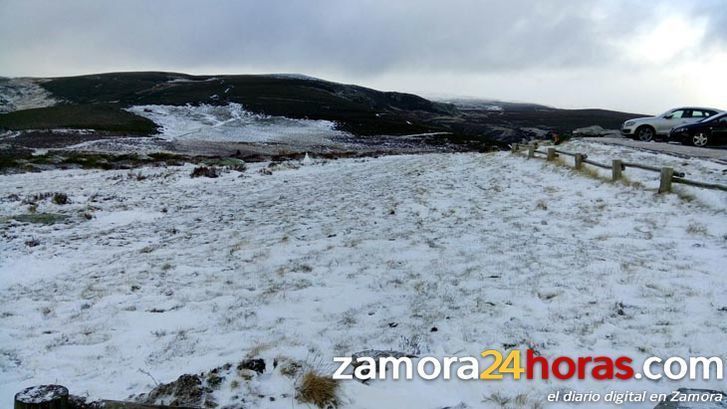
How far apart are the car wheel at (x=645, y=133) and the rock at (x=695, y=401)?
27.0 metres

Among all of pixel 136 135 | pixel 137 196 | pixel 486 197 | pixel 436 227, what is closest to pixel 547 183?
pixel 486 197

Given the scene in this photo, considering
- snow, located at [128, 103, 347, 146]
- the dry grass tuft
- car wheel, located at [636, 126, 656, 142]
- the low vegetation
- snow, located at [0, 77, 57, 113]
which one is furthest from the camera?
snow, located at [0, 77, 57, 113]

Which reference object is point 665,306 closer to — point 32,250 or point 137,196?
point 32,250

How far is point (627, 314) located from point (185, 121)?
6630 centimetres

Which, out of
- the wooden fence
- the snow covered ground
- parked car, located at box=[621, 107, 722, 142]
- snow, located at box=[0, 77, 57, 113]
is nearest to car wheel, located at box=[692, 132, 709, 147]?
parked car, located at box=[621, 107, 722, 142]

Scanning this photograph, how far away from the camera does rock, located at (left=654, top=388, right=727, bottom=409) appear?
10.9ft

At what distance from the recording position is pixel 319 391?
13.5ft

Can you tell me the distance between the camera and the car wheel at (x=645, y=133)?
86.4ft

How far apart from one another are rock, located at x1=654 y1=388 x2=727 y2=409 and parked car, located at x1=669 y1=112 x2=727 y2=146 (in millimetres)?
22134

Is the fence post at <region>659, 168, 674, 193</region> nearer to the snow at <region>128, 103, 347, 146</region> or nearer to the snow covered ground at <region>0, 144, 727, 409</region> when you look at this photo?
the snow covered ground at <region>0, 144, 727, 409</region>

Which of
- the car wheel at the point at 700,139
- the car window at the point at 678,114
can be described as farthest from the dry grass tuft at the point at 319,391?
the car window at the point at 678,114

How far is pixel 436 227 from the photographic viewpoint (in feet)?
34.1

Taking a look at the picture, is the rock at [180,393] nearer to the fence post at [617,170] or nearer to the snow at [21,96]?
the fence post at [617,170]

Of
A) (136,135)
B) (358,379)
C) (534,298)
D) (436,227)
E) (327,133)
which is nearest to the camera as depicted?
(358,379)
